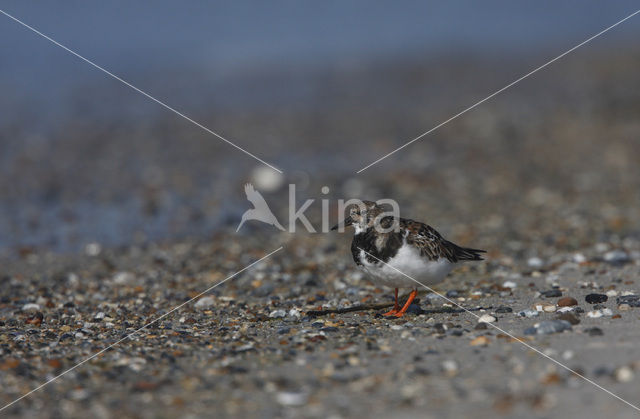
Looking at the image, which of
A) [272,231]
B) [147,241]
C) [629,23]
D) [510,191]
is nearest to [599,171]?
[510,191]

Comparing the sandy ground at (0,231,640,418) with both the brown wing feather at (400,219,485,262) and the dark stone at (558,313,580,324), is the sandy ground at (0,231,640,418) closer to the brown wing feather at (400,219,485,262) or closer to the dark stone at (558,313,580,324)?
the dark stone at (558,313,580,324)

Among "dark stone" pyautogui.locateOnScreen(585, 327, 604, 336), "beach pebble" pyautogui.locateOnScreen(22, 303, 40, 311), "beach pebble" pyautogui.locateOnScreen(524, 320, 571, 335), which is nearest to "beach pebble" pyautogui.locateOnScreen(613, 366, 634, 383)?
"dark stone" pyautogui.locateOnScreen(585, 327, 604, 336)

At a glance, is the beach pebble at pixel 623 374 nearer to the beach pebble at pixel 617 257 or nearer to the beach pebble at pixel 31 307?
the beach pebble at pixel 617 257

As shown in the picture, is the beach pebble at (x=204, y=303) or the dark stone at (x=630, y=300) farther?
the beach pebble at (x=204, y=303)

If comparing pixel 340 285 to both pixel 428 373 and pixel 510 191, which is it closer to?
pixel 428 373

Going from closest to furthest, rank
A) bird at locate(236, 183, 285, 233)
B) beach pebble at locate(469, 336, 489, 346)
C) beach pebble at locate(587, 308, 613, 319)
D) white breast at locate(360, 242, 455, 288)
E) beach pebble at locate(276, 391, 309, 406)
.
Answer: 1. beach pebble at locate(276, 391, 309, 406)
2. beach pebble at locate(469, 336, 489, 346)
3. beach pebble at locate(587, 308, 613, 319)
4. white breast at locate(360, 242, 455, 288)
5. bird at locate(236, 183, 285, 233)

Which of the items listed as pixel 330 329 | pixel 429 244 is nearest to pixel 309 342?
pixel 330 329

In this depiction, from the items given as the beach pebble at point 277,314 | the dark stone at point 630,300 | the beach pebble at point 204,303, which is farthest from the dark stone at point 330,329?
the dark stone at point 630,300
